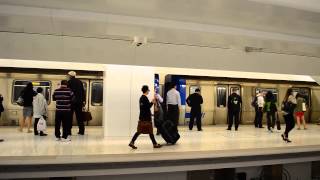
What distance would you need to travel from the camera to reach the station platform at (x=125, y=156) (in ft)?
19.3

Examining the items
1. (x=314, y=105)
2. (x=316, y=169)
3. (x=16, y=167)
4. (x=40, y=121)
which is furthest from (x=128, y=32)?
(x=314, y=105)

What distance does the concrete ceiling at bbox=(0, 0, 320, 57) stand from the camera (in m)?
5.75

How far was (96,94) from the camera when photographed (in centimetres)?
1359

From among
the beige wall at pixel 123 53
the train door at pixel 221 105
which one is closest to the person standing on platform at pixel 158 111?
the beige wall at pixel 123 53

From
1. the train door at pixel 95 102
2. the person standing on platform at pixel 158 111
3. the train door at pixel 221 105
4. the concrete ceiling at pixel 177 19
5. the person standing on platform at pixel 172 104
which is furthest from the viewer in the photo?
the train door at pixel 221 105

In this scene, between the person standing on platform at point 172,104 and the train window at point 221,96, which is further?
the train window at point 221,96

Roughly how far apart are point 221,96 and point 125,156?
9984mm

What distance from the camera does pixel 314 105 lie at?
59.6 ft

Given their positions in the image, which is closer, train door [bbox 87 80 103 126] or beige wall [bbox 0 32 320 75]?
beige wall [bbox 0 32 320 75]

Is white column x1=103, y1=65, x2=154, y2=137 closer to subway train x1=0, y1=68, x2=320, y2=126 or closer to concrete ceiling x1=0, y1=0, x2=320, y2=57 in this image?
concrete ceiling x1=0, y1=0, x2=320, y2=57

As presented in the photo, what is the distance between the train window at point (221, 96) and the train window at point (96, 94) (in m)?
5.72

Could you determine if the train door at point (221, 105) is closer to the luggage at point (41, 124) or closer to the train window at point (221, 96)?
the train window at point (221, 96)

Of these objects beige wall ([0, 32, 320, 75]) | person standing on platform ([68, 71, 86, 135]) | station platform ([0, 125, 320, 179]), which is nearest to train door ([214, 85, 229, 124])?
beige wall ([0, 32, 320, 75])

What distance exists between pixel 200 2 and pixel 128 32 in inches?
122
